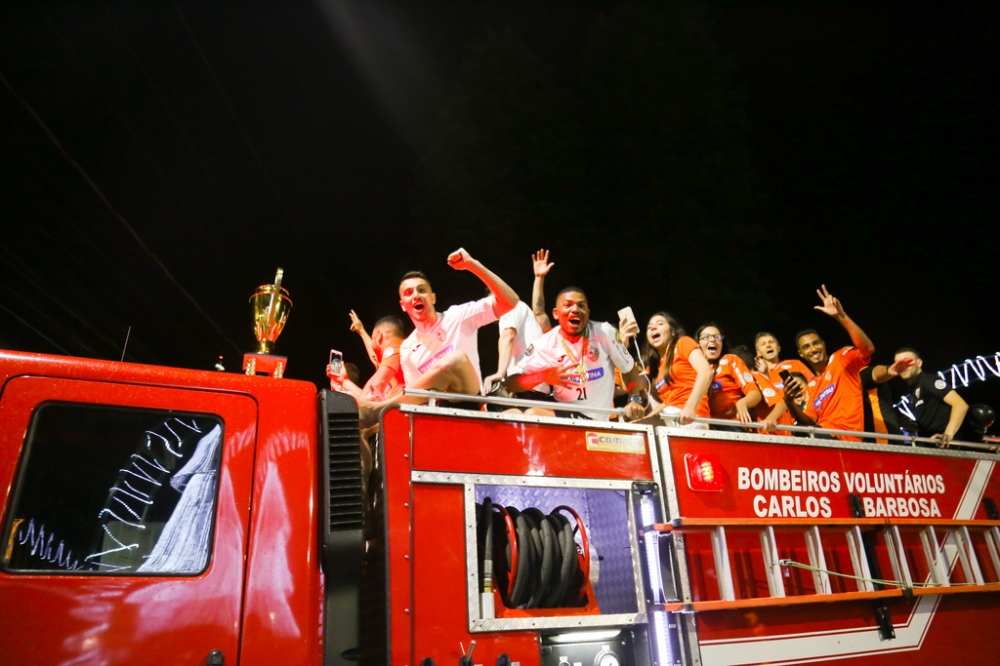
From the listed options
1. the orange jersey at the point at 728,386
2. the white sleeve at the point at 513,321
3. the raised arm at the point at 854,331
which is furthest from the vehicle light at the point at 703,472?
the raised arm at the point at 854,331

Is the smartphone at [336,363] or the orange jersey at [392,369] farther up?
the smartphone at [336,363]

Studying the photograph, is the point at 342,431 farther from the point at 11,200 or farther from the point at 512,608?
the point at 11,200

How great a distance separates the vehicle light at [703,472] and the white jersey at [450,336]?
73.8 inches

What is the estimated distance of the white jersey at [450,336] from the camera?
538 cm

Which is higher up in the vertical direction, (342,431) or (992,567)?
(342,431)

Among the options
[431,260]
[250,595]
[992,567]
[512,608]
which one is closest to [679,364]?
[992,567]

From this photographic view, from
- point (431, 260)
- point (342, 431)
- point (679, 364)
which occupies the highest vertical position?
point (431, 260)

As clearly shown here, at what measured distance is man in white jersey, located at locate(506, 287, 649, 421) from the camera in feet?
17.2

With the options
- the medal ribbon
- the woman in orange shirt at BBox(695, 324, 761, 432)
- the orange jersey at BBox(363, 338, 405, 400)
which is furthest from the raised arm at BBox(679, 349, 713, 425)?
the orange jersey at BBox(363, 338, 405, 400)

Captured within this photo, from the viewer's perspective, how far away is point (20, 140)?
1085 cm

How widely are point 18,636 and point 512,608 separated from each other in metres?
2.11

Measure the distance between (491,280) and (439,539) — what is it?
6.98 feet

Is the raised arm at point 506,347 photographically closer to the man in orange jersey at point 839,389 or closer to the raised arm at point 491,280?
the raised arm at point 491,280

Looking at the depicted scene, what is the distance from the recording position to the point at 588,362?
5.39 metres
